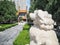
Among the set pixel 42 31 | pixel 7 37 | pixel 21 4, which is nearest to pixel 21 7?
pixel 21 4

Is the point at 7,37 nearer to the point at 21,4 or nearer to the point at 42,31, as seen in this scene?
the point at 42,31

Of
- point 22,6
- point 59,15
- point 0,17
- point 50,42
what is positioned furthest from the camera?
point 22,6

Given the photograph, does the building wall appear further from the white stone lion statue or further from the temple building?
the white stone lion statue

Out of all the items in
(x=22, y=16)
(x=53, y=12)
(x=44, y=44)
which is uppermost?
(x=44, y=44)

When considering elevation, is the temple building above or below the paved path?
below

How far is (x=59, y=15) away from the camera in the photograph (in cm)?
1253

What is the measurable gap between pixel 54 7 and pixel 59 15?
47.9 inches

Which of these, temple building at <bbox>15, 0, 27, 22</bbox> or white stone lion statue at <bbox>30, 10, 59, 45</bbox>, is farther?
temple building at <bbox>15, 0, 27, 22</bbox>

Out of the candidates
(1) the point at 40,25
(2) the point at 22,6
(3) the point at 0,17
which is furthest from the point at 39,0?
(2) the point at 22,6

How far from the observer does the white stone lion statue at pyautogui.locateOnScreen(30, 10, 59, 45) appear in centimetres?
357

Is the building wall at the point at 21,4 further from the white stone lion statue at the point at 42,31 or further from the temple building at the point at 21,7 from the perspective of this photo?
the white stone lion statue at the point at 42,31

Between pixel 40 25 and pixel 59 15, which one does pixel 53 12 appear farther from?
pixel 40 25

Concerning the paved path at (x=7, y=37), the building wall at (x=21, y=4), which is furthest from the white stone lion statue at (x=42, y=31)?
the building wall at (x=21, y=4)

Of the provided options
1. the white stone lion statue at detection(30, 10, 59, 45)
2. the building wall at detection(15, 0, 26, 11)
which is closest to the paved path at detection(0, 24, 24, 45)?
the white stone lion statue at detection(30, 10, 59, 45)
